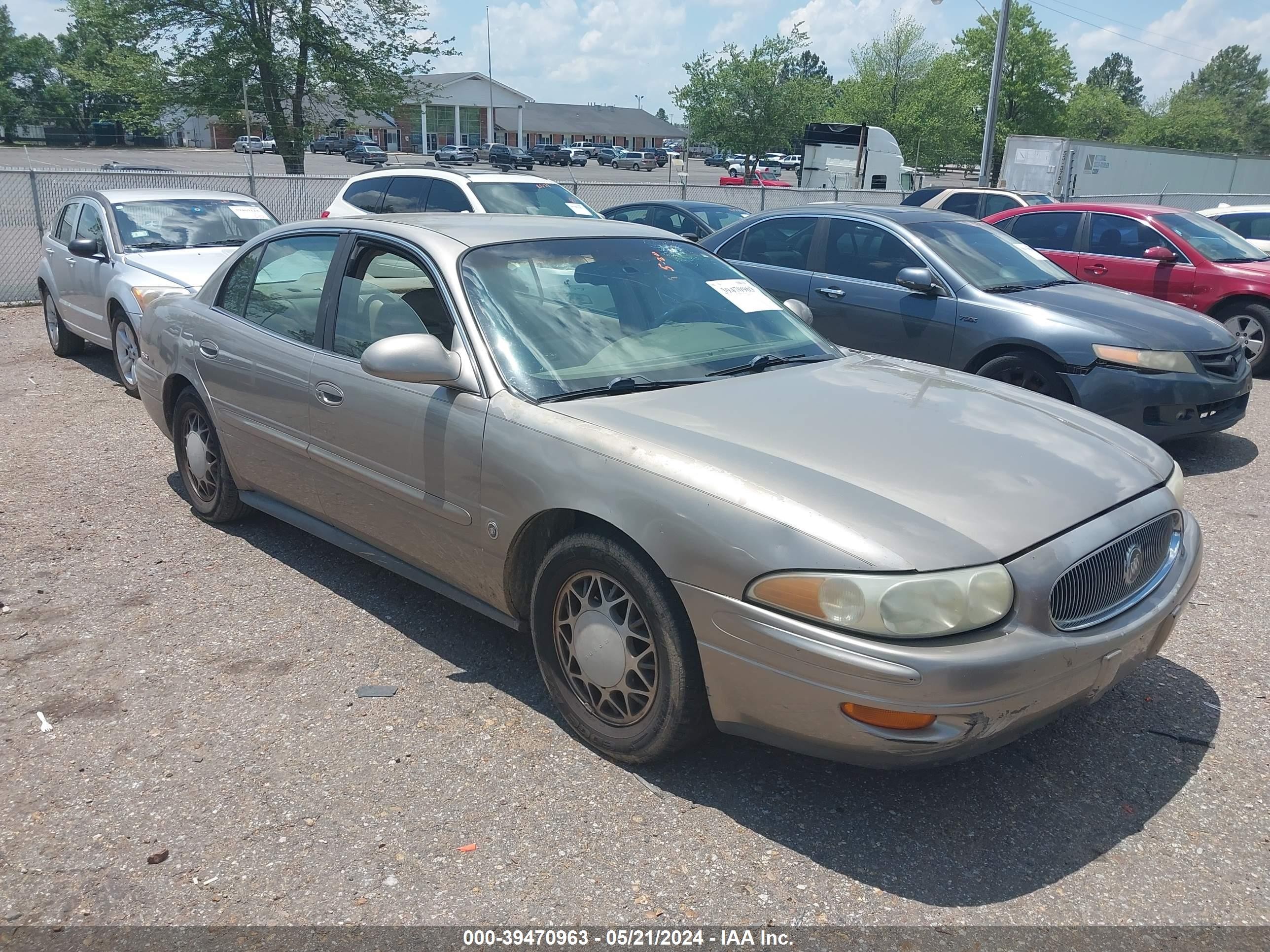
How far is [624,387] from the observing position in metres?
3.49

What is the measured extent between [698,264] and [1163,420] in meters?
3.82

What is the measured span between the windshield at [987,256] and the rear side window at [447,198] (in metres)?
5.00

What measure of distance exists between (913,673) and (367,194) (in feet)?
34.6

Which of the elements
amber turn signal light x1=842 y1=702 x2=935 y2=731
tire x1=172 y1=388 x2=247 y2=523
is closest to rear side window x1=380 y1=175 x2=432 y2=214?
tire x1=172 y1=388 x2=247 y2=523

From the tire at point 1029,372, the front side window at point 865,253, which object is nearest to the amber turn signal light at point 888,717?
the tire at point 1029,372

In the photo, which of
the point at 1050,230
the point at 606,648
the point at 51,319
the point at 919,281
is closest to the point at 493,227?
the point at 606,648

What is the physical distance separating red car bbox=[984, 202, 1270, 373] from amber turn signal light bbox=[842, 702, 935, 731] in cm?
878

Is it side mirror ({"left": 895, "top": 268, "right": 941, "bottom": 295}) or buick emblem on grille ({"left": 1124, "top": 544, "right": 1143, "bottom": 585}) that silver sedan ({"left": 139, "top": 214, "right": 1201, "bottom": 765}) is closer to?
buick emblem on grille ({"left": 1124, "top": 544, "right": 1143, "bottom": 585})

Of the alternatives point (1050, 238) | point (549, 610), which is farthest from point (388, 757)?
point (1050, 238)

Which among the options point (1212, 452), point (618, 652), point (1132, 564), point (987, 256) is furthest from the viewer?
point (987, 256)

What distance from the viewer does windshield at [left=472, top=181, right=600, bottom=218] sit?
10625 mm

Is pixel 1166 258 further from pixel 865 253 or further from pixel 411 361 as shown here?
pixel 411 361

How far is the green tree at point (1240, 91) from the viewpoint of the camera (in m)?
107

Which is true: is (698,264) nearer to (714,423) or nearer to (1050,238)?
(714,423)
